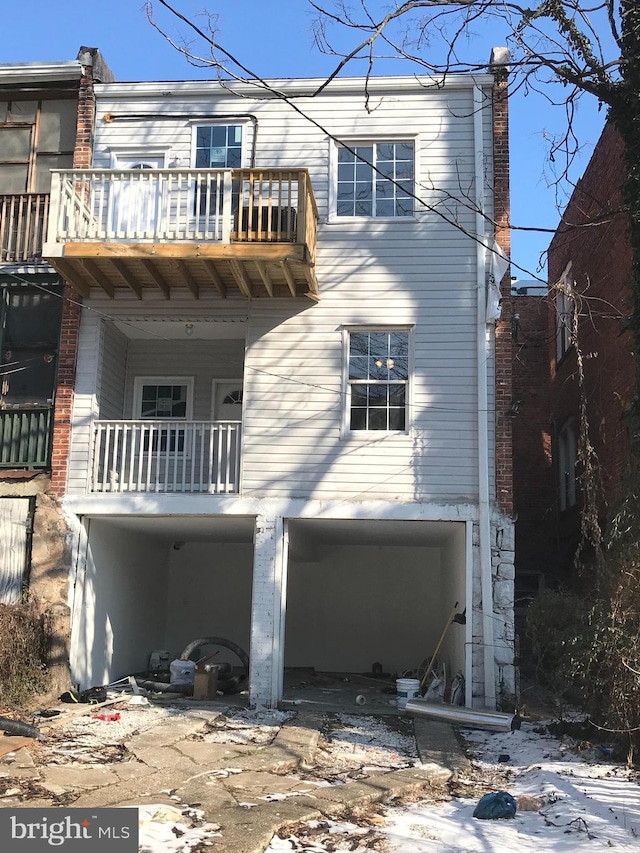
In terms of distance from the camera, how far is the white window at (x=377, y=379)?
39.2 feet

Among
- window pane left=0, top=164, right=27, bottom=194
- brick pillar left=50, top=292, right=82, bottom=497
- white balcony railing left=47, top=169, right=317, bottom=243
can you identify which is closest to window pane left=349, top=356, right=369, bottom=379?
white balcony railing left=47, top=169, right=317, bottom=243

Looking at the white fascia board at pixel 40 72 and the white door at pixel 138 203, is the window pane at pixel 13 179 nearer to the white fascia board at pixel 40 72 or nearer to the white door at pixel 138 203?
the white fascia board at pixel 40 72

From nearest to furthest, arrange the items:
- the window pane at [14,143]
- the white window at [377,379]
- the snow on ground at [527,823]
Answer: the snow on ground at [527,823] → the white window at [377,379] → the window pane at [14,143]

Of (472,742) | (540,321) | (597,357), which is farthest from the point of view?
(540,321)

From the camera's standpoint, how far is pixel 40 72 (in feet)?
43.1

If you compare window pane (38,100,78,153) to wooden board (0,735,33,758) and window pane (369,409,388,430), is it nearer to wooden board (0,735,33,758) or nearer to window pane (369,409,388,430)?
window pane (369,409,388,430)

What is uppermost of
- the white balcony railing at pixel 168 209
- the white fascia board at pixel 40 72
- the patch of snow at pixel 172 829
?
the white fascia board at pixel 40 72

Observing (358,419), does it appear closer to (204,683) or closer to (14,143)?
(204,683)

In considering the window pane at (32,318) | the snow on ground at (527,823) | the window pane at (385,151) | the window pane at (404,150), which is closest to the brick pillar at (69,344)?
the window pane at (32,318)

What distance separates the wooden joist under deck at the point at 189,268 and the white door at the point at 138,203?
39cm

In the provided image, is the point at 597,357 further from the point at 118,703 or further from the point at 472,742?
the point at 118,703

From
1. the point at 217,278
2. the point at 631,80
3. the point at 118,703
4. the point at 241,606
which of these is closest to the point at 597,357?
the point at 631,80

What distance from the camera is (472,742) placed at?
9609mm

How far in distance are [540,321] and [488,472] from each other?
29.2ft
